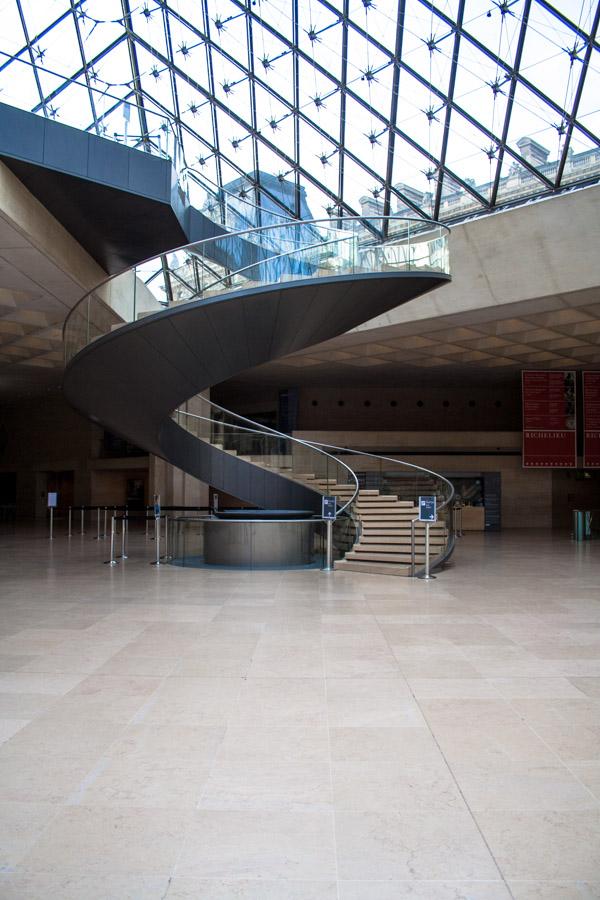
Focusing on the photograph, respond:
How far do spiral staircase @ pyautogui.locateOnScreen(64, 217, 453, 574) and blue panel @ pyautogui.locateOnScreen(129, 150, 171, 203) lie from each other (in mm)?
2701

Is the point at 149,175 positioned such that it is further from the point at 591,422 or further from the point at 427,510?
the point at 591,422

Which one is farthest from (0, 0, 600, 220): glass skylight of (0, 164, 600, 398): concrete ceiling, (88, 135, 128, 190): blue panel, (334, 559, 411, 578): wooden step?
(334, 559, 411, 578): wooden step

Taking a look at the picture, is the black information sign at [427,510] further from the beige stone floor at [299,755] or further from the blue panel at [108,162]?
the blue panel at [108,162]

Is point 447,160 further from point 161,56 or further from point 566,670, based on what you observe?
point 566,670

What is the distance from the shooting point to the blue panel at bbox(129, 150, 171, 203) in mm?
14531

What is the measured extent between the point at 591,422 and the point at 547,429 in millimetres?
1708

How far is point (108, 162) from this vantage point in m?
14.1

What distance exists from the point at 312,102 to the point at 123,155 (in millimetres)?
11821

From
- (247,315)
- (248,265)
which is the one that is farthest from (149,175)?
(247,315)

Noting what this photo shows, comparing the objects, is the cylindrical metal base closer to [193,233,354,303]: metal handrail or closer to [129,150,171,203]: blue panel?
[193,233,354,303]: metal handrail

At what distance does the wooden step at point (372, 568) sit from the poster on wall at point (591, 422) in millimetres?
17543

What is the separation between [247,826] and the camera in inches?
122

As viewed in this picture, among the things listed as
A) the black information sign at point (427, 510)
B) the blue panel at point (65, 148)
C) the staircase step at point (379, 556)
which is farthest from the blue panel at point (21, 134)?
the staircase step at point (379, 556)

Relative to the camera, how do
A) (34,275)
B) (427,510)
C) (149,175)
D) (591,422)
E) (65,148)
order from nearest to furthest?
(427,510) → (65,148) → (149,175) → (34,275) → (591,422)
